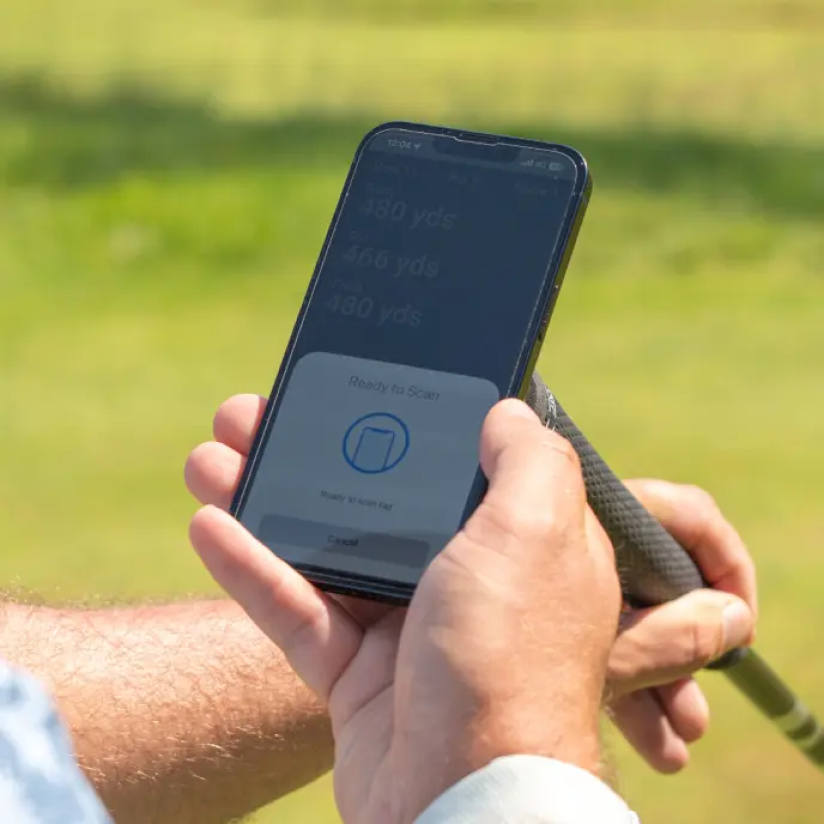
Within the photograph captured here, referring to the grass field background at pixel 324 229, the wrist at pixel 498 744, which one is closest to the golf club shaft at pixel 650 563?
the wrist at pixel 498 744

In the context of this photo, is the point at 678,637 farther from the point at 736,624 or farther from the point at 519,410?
the point at 519,410

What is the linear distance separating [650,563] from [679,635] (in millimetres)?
93

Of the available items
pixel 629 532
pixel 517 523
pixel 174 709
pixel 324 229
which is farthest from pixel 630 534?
pixel 324 229

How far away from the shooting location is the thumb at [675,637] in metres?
1.03

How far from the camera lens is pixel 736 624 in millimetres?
1058

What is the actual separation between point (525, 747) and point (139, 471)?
248cm

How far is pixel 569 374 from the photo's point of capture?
11.3ft

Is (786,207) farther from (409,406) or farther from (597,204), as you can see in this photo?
→ (409,406)

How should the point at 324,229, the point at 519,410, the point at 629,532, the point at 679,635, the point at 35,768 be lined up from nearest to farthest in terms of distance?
the point at 35,768, the point at 519,410, the point at 629,532, the point at 679,635, the point at 324,229

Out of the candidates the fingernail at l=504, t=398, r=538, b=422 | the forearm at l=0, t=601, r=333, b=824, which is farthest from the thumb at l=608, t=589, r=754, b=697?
the fingernail at l=504, t=398, r=538, b=422

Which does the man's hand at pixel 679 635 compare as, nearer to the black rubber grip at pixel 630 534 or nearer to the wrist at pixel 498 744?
the black rubber grip at pixel 630 534

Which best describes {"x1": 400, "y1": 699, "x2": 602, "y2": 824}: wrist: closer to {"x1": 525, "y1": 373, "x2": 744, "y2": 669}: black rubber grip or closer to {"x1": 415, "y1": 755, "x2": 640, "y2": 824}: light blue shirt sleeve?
{"x1": 415, "y1": 755, "x2": 640, "y2": 824}: light blue shirt sleeve

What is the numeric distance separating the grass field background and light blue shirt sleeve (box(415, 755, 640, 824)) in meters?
0.85

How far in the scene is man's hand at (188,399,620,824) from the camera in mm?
631
